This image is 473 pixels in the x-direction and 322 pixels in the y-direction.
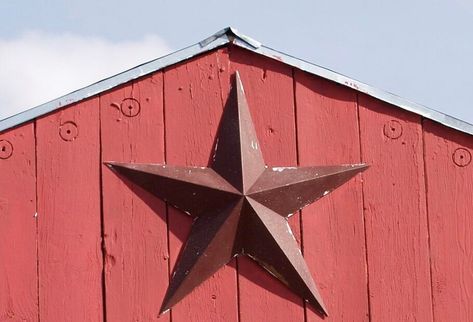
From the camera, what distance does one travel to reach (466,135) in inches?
226

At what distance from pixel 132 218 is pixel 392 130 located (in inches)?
53.4

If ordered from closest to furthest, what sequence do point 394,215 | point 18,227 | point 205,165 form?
point 18,227, point 205,165, point 394,215

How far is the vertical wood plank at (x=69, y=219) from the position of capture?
5375 millimetres

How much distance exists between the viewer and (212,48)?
5.59m

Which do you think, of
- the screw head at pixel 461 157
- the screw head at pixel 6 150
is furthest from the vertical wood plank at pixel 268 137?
the screw head at pixel 6 150

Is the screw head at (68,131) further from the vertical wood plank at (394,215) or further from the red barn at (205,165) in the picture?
the vertical wood plank at (394,215)

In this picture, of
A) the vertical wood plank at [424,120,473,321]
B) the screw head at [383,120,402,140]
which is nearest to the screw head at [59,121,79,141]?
the screw head at [383,120,402,140]

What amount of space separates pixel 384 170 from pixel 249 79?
802 mm

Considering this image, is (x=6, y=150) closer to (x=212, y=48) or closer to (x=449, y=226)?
(x=212, y=48)

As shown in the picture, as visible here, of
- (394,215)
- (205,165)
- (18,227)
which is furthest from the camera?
(394,215)

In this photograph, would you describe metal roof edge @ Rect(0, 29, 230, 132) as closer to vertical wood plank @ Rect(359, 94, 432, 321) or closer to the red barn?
the red barn

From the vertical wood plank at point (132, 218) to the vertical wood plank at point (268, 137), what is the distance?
408 millimetres

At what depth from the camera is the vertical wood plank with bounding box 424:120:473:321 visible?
18.4 feet

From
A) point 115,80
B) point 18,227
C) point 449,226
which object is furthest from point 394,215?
point 18,227
